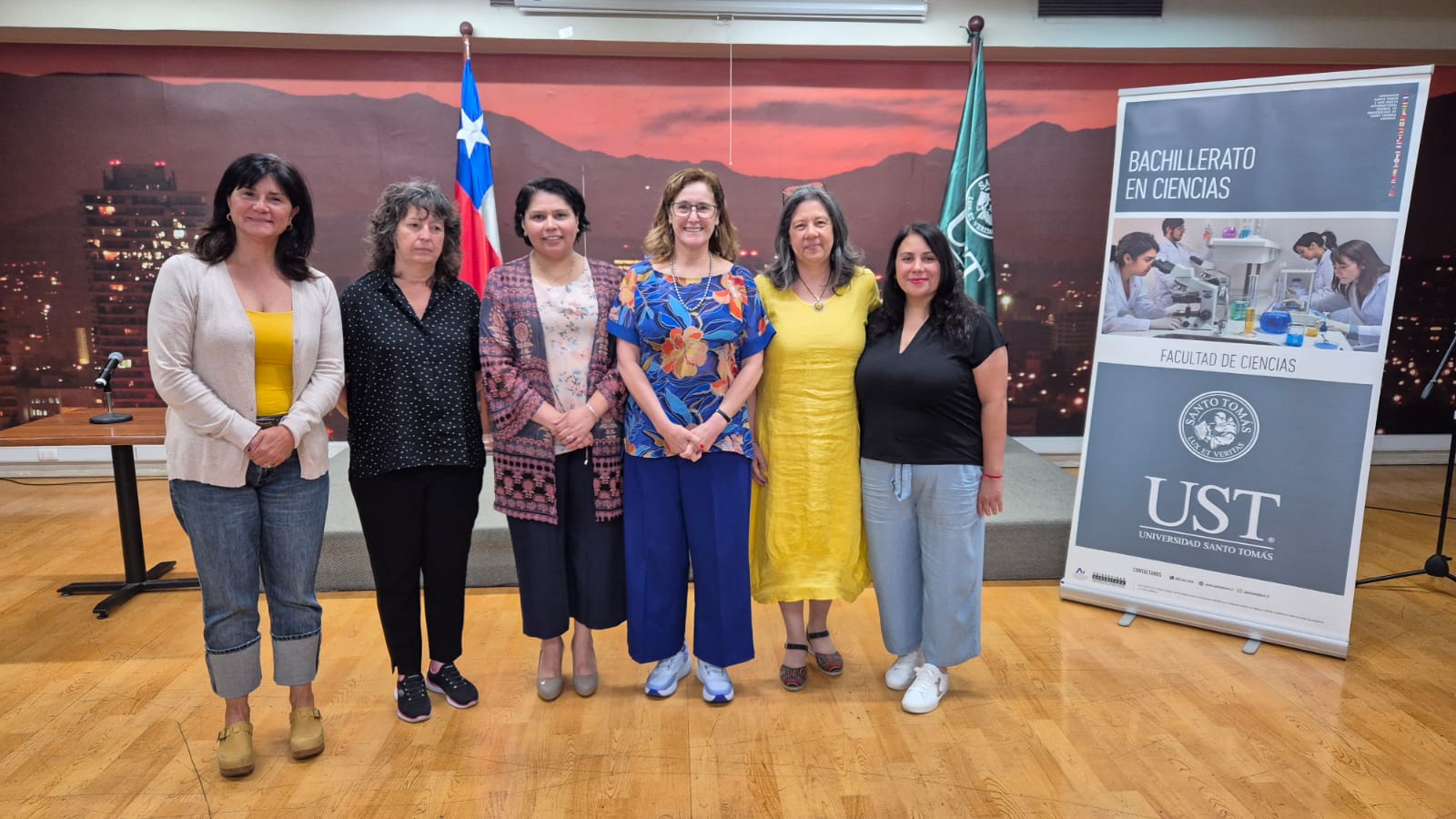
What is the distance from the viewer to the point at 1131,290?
3.26 meters

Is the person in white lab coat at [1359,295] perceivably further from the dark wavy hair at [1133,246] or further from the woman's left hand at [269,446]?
the woman's left hand at [269,446]

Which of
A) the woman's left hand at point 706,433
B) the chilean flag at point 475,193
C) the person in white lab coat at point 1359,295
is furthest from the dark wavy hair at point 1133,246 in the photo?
the chilean flag at point 475,193

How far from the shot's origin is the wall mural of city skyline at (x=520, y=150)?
16.1ft

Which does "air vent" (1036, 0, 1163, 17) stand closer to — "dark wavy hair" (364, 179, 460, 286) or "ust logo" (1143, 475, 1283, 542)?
"ust logo" (1143, 475, 1283, 542)

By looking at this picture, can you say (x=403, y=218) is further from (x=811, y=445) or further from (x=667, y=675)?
(x=667, y=675)

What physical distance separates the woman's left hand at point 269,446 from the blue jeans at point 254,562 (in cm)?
6

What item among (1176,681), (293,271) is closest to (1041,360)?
(1176,681)

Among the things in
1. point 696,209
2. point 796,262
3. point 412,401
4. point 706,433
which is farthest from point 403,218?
point 796,262

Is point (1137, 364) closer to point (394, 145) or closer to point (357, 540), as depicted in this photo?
point (357, 540)

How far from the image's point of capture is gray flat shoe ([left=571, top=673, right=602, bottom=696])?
105 inches

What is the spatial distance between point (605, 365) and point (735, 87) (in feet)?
10.6

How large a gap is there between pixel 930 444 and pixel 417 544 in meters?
1.54

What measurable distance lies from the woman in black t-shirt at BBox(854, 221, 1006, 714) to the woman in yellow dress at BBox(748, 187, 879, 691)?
7 centimetres

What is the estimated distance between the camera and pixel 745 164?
17.0ft
